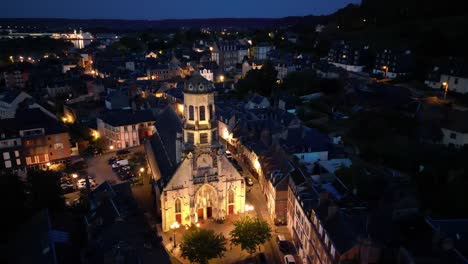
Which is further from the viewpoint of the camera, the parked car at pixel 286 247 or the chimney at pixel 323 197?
the parked car at pixel 286 247

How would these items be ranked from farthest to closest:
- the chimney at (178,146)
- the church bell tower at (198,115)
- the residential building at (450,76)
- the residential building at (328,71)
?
the residential building at (328,71) < the residential building at (450,76) < the chimney at (178,146) < the church bell tower at (198,115)

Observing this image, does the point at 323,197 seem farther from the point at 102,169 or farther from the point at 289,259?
the point at 102,169

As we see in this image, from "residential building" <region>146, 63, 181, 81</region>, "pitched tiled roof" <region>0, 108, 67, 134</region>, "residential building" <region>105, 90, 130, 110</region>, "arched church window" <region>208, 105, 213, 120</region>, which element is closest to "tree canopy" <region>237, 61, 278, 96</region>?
"residential building" <region>105, 90, 130, 110</region>

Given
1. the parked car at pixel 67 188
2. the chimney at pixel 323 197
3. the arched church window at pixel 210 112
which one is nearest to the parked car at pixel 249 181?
the arched church window at pixel 210 112

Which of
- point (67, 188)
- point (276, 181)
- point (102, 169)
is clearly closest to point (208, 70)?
point (102, 169)

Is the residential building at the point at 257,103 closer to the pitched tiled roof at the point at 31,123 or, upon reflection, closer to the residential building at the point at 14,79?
the pitched tiled roof at the point at 31,123

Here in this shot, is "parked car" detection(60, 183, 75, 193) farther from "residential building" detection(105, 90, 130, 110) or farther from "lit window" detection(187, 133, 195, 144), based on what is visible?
"residential building" detection(105, 90, 130, 110)

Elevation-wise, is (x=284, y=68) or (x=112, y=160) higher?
(x=284, y=68)

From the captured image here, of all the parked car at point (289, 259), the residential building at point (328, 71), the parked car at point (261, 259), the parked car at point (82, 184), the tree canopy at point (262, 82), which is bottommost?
the parked car at point (261, 259)
